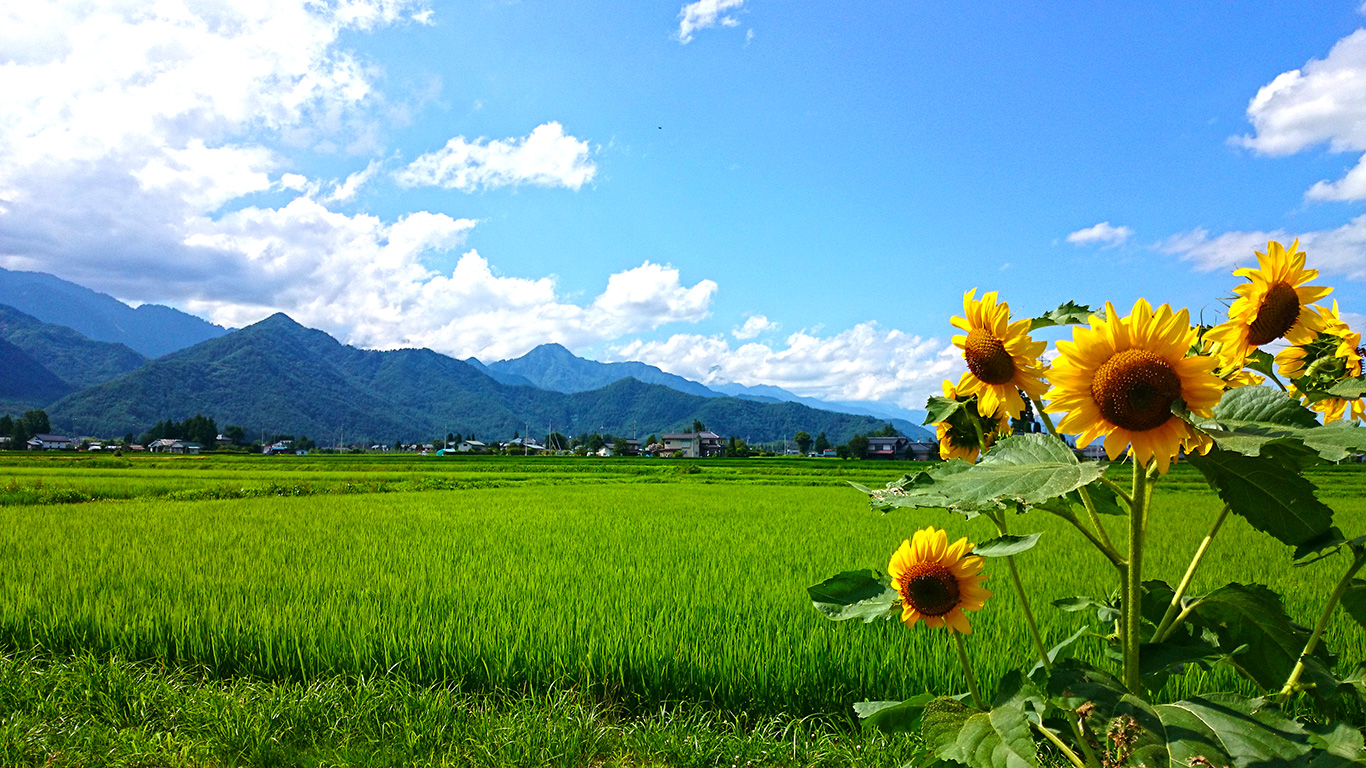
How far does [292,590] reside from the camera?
16.7 feet

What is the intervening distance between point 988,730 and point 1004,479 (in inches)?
26.4

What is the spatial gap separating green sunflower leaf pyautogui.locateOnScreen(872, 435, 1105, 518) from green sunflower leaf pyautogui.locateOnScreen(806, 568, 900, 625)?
0.42m

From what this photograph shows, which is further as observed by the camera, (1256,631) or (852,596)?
(852,596)

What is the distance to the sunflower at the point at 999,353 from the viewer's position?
4.24ft

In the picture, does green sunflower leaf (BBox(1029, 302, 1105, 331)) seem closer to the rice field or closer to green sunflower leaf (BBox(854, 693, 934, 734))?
green sunflower leaf (BBox(854, 693, 934, 734))

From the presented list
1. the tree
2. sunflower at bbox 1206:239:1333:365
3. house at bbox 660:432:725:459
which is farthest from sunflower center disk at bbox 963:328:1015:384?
the tree

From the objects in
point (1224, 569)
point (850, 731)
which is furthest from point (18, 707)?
point (1224, 569)

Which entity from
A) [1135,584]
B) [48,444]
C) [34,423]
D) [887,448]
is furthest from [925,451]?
[34,423]

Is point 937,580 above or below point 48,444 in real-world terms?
above

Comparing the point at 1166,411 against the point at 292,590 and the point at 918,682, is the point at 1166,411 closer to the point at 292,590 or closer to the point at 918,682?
the point at 918,682

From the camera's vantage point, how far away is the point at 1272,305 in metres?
1.27

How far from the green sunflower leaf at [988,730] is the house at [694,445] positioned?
80.1 metres

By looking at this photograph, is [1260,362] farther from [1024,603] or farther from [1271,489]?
[1024,603]

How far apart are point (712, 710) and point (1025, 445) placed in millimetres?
2528
